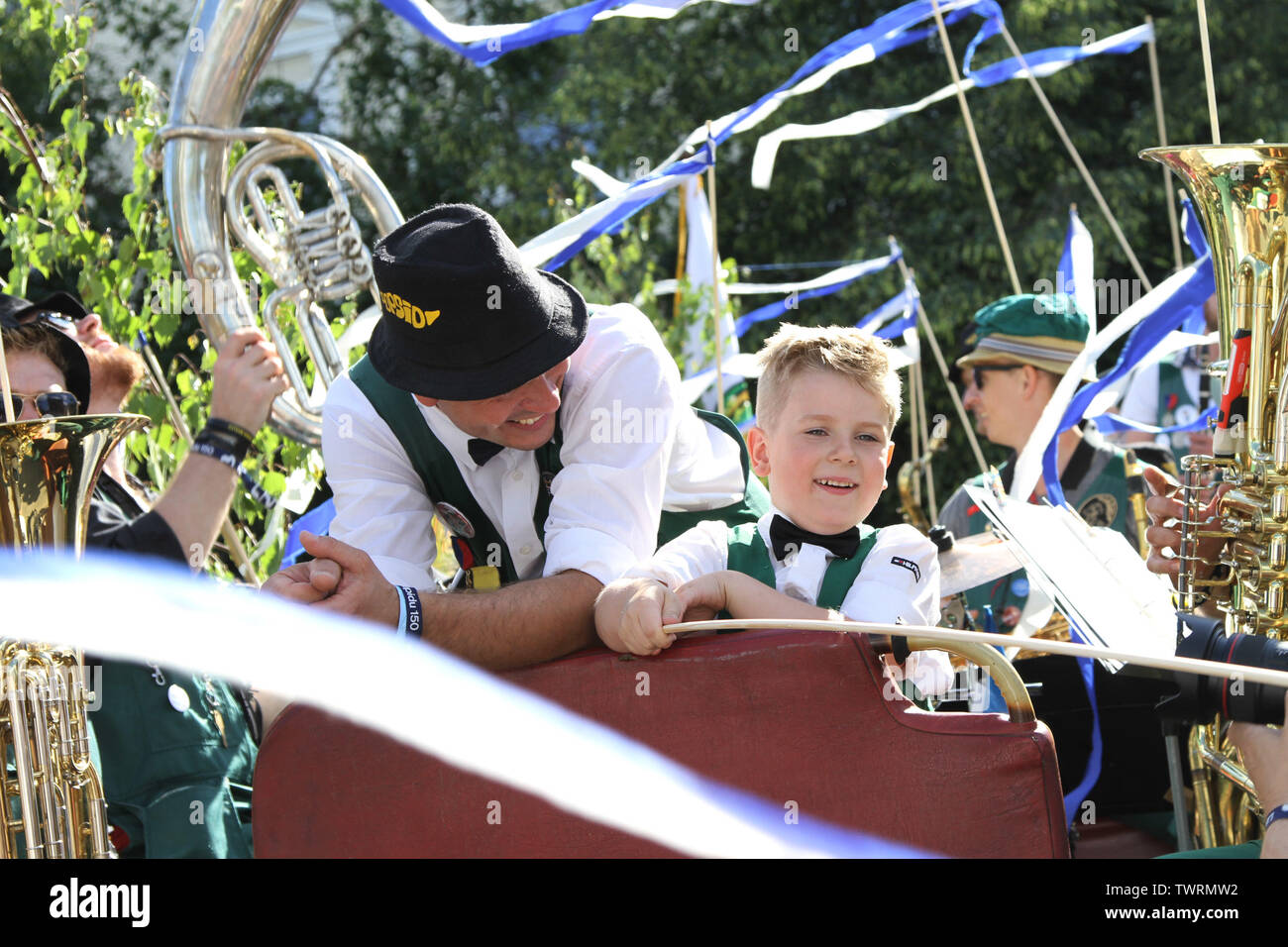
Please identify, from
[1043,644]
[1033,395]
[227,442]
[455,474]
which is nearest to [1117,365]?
[1033,395]

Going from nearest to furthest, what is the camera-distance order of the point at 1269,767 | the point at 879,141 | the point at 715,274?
the point at 1269,767 → the point at 715,274 → the point at 879,141

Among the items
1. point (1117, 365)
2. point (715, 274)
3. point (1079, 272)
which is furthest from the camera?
point (1079, 272)

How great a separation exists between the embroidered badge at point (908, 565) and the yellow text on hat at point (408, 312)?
2.72ft

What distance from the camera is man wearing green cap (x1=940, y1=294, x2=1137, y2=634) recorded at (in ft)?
12.6

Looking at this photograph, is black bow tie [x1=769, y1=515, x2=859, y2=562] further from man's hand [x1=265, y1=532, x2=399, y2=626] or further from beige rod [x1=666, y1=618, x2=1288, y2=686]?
man's hand [x1=265, y1=532, x2=399, y2=626]

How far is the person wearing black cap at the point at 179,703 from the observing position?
265 centimetres

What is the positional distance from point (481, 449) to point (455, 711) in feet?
2.07

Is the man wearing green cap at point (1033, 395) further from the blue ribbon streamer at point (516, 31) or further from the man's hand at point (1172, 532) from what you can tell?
the blue ribbon streamer at point (516, 31)

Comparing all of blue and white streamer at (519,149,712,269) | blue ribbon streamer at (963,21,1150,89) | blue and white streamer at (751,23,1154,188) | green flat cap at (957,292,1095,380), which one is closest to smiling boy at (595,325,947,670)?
blue and white streamer at (519,149,712,269)

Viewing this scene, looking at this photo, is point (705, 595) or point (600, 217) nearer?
point (705, 595)

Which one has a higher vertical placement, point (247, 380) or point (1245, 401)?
point (247, 380)

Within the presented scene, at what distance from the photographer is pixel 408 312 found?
90.3 inches

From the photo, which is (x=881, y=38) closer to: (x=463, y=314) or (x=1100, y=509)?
(x=1100, y=509)
